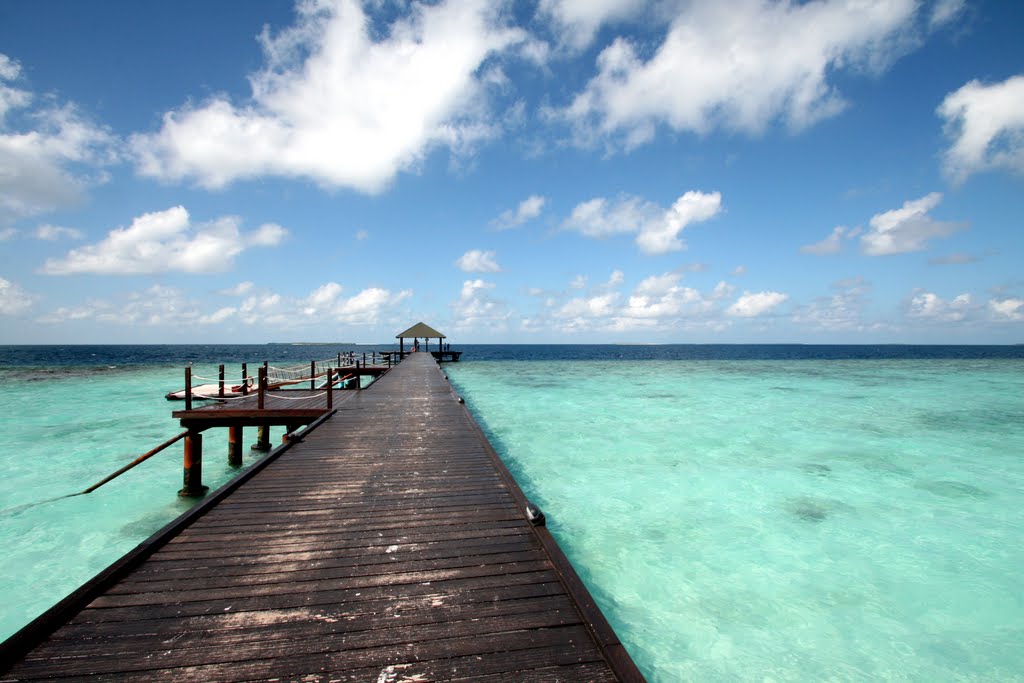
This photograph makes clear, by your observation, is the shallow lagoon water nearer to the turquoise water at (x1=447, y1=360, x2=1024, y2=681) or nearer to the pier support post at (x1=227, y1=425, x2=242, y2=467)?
the turquoise water at (x1=447, y1=360, x2=1024, y2=681)

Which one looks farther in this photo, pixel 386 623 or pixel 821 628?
pixel 821 628

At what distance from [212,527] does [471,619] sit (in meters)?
3.24

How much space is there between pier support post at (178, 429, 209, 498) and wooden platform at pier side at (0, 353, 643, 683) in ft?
20.3

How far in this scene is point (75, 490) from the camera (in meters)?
10.9

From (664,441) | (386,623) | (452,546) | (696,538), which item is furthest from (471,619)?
(664,441)

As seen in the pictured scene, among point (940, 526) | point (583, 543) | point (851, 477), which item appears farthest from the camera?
point (851, 477)

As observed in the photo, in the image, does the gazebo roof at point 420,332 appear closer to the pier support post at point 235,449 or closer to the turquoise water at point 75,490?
the turquoise water at point 75,490

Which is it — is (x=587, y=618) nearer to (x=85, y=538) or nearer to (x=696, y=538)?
(x=696, y=538)

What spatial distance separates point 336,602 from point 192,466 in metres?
9.71

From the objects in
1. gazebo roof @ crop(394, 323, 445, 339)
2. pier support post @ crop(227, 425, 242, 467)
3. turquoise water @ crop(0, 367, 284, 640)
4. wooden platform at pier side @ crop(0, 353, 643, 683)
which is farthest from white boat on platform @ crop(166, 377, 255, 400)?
gazebo roof @ crop(394, 323, 445, 339)

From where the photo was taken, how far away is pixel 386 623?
3141 mm

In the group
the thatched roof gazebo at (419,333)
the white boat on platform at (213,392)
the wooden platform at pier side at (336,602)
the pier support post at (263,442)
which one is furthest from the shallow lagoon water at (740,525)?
the thatched roof gazebo at (419,333)

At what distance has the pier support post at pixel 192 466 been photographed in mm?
10539

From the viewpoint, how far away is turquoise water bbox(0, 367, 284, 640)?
24.0 feet
